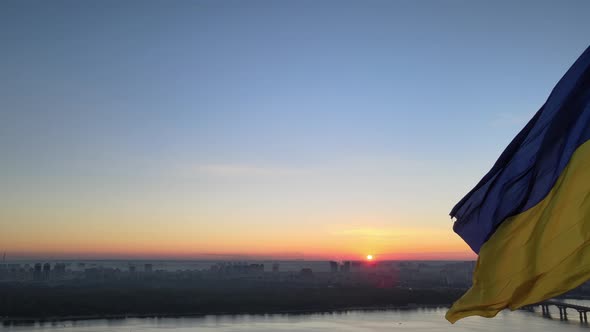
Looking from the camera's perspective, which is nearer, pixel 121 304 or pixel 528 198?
pixel 528 198

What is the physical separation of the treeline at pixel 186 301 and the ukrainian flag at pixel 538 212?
2309 inches

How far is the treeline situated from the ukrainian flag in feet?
192

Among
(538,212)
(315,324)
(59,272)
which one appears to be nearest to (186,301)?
(315,324)

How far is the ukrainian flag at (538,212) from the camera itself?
4.80 meters

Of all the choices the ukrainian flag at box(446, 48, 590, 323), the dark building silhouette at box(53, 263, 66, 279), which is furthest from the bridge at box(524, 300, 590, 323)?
the dark building silhouette at box(53, 263, 66, 279)

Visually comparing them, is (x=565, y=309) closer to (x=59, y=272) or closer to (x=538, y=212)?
(x=538, y=212)

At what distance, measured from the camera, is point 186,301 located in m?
68.8

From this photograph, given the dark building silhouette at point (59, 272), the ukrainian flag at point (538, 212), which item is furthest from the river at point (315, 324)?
the dark building silhouette at point (59, 272)

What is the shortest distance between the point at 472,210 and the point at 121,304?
211 feet

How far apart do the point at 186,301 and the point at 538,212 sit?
67.5 m

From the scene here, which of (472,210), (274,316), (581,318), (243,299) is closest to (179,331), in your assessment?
(274,316)

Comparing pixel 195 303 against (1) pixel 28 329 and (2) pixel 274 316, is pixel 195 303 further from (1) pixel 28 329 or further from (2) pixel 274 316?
(1) pixel 28 329

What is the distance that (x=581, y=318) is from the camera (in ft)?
172

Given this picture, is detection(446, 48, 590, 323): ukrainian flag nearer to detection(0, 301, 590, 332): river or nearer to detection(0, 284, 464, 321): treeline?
detection(0, 301, 590, 332): river
